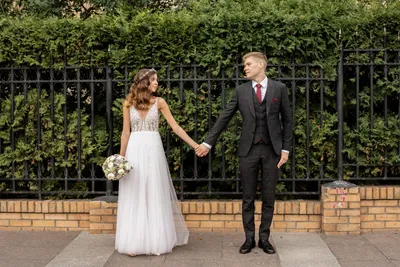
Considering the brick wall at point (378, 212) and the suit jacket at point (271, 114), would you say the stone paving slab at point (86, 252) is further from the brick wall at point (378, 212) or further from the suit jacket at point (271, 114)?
the brick wall at point (378, 212)

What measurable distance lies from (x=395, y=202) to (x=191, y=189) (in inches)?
97.2

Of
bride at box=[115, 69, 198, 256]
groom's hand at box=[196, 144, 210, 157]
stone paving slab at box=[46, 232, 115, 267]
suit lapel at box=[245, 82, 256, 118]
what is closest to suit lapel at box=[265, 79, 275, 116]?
suit lapel at box=[245, 82, 256, 118]

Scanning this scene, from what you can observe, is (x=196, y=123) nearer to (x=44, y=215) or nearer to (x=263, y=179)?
(x=263, y=179)

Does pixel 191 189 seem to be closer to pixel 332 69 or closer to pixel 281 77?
pixel 281 77

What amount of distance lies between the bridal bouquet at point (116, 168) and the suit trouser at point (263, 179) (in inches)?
47.3

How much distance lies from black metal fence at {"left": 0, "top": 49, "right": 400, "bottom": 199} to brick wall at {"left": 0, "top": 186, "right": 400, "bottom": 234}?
6.5 inches

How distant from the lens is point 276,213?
636cm

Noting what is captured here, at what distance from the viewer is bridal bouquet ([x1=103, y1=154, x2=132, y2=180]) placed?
5.25 m

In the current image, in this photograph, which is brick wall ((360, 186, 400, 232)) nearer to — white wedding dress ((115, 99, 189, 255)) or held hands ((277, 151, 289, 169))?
held hands ((277, 151, 289, 169))

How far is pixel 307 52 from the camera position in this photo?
621 centimetres

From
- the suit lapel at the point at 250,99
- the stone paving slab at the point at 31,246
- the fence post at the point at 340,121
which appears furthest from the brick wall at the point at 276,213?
the suit lapel at the point at 250,99

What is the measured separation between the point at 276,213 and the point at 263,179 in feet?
3.28

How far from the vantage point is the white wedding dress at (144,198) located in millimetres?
5434

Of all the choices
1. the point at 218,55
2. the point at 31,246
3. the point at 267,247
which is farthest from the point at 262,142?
the point at 31,246
